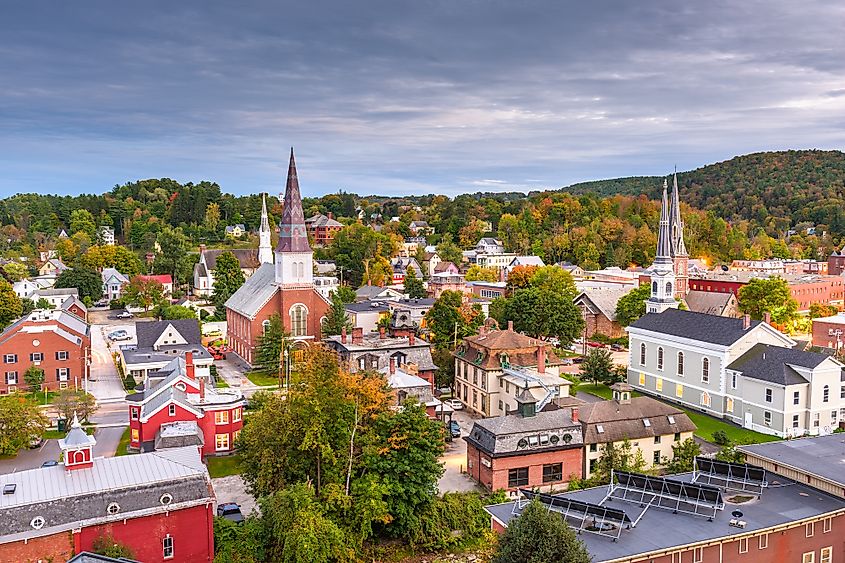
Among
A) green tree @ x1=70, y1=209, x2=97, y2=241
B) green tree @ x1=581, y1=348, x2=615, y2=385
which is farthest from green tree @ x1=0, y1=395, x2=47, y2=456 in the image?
green tree @ x1=70, y1=209, x2=97, y2=241

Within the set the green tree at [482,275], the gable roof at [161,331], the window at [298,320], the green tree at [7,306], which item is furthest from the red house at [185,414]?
the green tree at [482,275]

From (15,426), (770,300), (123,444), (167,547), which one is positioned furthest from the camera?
(770,300)

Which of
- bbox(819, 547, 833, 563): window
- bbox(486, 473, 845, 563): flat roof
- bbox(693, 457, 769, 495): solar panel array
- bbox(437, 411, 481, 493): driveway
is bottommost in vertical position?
bbox(437, 411, 481, 493): driveway

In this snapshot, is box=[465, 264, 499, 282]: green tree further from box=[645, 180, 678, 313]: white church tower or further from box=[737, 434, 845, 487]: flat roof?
box=[737, 434, 845, 487]: flat roof

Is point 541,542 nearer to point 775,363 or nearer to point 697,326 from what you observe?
point 775,363

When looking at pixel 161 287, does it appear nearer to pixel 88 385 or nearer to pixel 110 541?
pixel 88 385

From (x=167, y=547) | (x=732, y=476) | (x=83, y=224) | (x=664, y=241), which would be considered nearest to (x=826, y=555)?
(x=732, y=476)
